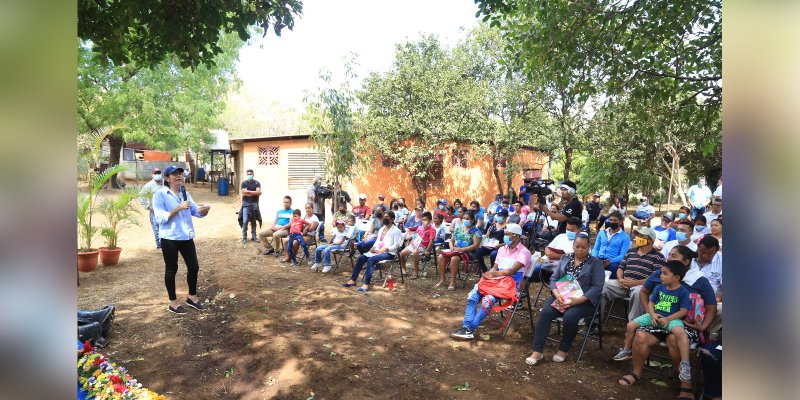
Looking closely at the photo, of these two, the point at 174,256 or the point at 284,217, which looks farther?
the point at 284,217

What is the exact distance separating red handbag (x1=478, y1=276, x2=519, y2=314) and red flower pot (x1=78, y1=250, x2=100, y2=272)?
21.9 ft

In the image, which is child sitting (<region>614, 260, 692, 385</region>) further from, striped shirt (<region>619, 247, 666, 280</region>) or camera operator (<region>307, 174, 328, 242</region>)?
camera operator (<region>307, 174, 328, 242</region>)

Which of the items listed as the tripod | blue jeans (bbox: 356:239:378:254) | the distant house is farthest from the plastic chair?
the distant house

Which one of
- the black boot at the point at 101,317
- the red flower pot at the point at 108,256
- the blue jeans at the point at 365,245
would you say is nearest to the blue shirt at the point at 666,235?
the blue jeans at the point at 365,245

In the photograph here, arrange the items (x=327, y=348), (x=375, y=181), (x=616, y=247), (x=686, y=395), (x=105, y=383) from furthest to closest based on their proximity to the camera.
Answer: (x=375, y=181) → (x=616, y=247) → (x=327, y=348) → (x=686, y=395) → (x=105, y=383)

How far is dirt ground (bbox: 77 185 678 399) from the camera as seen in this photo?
4.09 m

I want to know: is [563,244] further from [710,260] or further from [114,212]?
[114,212]

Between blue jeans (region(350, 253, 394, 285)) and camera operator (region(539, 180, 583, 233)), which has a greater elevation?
camera operator (region(539, 180, 583, 233))

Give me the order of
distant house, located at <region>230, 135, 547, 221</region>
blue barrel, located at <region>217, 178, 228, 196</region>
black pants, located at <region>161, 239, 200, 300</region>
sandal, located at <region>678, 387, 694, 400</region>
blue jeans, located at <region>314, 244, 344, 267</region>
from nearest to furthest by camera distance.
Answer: sandal, located at <region>678, 387, 694, 400</region>
black pants, located at <region>161, 239, 200, 300</region>
blue jeans, located at <region>314, 244, 344, 267</region>
distant house, located at <region>230, 135, 547, 221</region>
blue barrel, located at <region>217, 178, 228, 196</region>

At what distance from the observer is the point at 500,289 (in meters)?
5.47

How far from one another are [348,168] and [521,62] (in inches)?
251

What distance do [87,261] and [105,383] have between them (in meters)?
5.95

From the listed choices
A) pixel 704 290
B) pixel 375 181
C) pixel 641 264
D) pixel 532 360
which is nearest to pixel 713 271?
pixel 641 264
